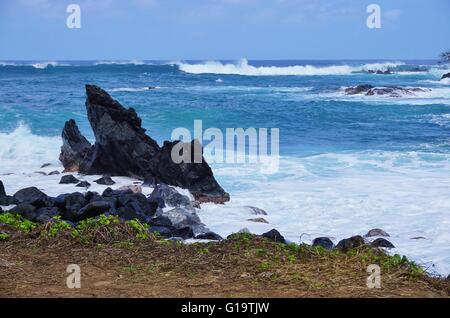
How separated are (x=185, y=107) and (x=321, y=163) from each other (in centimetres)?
1601

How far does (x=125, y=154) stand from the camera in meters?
15.5

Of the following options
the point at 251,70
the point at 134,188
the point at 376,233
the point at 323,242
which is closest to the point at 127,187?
the point at 134,188

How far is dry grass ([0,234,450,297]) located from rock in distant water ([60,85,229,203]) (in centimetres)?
771

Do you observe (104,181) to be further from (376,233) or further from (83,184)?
(376,233)

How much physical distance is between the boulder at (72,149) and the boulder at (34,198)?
197 inches

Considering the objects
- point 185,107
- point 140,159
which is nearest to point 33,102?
point 185,107

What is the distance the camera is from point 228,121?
29609 millimetres

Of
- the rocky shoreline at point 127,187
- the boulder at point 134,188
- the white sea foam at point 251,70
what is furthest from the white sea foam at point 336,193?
the white sea foam at point 251,70

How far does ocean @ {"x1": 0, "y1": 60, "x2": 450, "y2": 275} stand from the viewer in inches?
449

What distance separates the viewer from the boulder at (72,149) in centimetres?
1673

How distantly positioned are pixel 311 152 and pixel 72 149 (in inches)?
316

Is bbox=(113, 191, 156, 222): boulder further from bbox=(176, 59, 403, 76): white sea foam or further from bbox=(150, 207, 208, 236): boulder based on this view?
bbox=(176, 59, 403, 76): white sea foam

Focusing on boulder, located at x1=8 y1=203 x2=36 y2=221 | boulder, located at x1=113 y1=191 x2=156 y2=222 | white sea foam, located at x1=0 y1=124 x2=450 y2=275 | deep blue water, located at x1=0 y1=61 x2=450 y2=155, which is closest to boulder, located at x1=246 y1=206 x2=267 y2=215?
white sea foam, located at x1=0 y1=124 x2=450 y2=275

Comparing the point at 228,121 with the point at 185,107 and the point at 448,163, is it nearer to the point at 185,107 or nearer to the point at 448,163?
the point at 185,107
